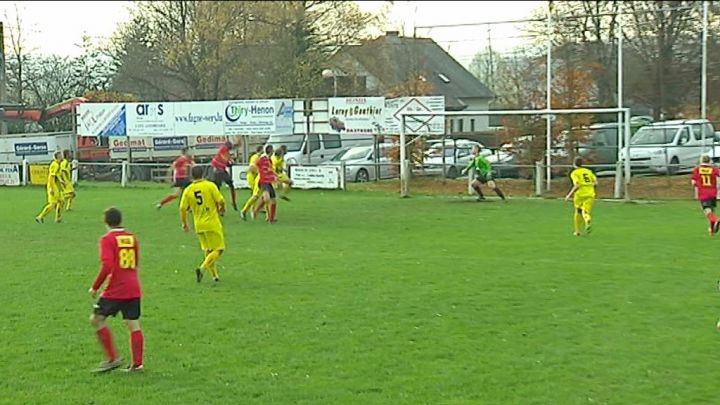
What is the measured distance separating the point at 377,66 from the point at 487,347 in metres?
42.0

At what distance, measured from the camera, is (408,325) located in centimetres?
1197

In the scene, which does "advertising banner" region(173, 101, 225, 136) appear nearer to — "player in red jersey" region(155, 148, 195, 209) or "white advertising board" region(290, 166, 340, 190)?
"white advertising board" region(290, 166, 340, 190)

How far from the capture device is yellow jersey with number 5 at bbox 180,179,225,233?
14781 mm

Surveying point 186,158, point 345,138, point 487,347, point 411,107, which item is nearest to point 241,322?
point 487,347

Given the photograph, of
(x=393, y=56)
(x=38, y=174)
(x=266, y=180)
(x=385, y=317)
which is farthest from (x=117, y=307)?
(x=393, y=56)

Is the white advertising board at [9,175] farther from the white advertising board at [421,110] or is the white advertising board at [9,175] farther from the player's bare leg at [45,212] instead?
the player's bare leg at [45,212]

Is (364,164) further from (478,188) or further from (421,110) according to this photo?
(478,188)

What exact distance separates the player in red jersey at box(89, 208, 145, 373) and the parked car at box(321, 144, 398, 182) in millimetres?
26049

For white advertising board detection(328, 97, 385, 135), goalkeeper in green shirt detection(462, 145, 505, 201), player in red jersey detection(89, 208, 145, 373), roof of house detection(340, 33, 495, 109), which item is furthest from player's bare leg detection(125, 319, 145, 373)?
roof of house detection(340, 33, 495, 109)

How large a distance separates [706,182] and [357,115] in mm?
16072

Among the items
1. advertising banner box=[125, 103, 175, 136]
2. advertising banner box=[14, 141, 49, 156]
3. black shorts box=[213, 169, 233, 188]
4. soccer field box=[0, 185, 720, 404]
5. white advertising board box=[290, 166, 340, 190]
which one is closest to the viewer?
soccer field box=[0, 185, 720, 404]

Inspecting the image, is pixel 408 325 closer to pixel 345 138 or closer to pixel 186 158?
pixel 186 158

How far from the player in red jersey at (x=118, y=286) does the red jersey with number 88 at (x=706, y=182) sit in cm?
1451

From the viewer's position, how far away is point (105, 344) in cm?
987
